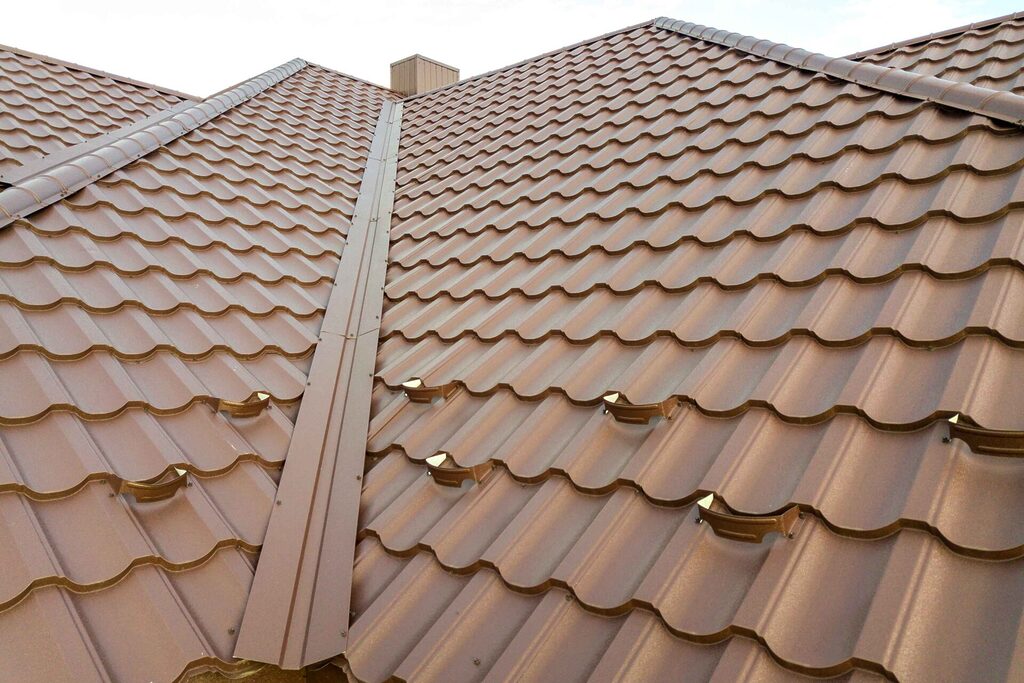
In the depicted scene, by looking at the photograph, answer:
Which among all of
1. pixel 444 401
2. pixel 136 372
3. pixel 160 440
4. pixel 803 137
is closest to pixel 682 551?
pixel 444 401

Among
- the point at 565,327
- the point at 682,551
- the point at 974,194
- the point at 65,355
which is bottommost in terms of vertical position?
the point at 65,355

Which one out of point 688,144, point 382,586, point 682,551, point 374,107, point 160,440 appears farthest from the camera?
point 374,107

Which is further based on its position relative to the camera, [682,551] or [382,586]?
[382,586]

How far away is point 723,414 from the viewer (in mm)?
2152

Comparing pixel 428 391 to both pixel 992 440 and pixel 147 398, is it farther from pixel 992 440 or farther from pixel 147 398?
pixel 992 440

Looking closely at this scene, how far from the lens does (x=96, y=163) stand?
4.06m

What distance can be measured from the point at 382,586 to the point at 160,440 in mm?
952

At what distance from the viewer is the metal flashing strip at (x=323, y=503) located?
1.96 m

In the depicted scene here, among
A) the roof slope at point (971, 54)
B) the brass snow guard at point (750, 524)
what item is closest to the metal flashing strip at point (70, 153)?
the brass snow guard at point (750, 524)

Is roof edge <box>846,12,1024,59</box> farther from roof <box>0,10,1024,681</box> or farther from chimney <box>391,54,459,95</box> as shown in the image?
chimney <box>391,54,459,95</box>

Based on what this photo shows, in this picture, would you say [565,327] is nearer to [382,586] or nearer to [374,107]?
[382,586]

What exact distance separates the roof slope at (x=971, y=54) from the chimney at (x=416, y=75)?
5.34 metres

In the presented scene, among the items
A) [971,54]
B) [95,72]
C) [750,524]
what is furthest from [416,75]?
[750,524]

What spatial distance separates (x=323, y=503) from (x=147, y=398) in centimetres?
77
